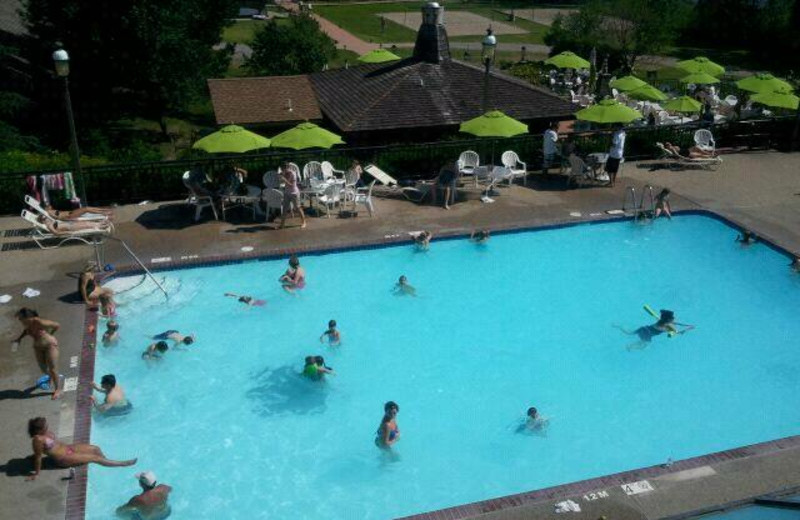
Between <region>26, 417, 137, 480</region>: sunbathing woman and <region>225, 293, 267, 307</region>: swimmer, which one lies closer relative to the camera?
<region>26, 417, 137, 480</region>: sunbathing woman

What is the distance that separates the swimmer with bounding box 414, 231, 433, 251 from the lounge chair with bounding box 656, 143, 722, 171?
10.2m

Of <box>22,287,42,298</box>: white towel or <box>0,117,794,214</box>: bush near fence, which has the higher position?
<box>0,117,794,214</box>: bush near fence

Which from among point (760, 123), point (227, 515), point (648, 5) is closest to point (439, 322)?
point (227, 515)

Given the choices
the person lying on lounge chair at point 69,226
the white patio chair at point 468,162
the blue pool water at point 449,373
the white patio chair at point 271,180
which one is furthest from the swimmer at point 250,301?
the white patio chair at point 468,162

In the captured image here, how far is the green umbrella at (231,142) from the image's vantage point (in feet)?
59.0

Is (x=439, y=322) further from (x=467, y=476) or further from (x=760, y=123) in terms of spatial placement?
(x=760, y=123)

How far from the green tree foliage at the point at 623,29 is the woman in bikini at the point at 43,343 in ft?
111

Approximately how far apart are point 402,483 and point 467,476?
102cm

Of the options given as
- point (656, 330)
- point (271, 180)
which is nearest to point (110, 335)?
point (271, 180)

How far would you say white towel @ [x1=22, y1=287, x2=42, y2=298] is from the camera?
48.6 ft

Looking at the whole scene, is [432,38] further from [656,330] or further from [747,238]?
[656,330]

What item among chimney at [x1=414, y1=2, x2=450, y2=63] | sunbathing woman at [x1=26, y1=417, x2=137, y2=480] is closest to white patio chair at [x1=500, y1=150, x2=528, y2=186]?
chimney at [x1=414, y1=2, x2=450, y2=63]

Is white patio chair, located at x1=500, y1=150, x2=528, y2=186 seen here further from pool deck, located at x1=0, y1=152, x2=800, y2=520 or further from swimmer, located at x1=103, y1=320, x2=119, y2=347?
swimmer, located at x1=103, y1=320, x2=119, y2=347

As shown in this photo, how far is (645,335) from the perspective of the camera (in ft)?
49.7
